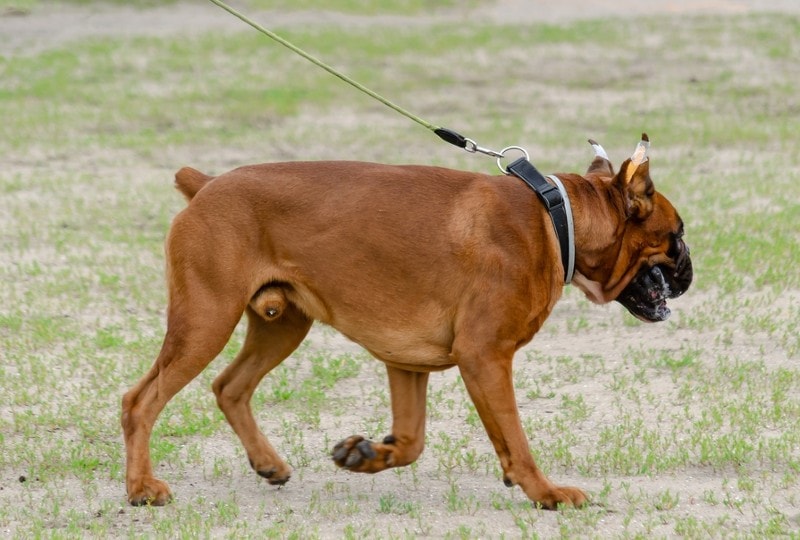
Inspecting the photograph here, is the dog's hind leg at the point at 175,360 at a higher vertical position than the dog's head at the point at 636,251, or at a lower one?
lower

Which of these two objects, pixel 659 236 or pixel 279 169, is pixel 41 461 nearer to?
pixel 279 169

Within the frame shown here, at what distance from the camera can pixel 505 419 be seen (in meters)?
5.07

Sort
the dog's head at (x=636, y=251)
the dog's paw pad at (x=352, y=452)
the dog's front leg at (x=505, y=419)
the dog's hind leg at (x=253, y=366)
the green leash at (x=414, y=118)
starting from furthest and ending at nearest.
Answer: the green leash at (x=414, y=118)
the dog's hind leg at (x=253, y=366)
the dog's head at (x=636, y=251)
the dog's paw pad at (x=352, y=452)
the dog's front leg at (x=505, y=419)

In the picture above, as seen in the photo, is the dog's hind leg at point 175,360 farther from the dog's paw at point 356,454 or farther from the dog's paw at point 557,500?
the dog's paw at point 557,500

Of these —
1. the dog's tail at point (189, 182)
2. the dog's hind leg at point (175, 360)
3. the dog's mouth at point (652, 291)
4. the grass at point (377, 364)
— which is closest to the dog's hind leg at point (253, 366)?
the grass at point (377, 364)

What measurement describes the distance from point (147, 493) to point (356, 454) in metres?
0.88

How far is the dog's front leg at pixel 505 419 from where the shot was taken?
5.06m

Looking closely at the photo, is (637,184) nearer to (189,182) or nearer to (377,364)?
(189,182)

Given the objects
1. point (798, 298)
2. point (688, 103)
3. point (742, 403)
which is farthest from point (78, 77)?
point (742, 403)

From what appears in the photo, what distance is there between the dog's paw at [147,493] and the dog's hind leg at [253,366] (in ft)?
1.55

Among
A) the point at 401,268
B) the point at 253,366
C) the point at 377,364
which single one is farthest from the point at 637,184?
the point at 377,364

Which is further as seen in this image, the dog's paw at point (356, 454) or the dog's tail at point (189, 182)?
the dog's tail at point (189, 182)

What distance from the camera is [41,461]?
5.78 m

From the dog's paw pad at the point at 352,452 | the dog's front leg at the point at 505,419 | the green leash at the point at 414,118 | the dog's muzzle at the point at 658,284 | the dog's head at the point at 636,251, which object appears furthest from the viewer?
the green leash at the point at 414,118
